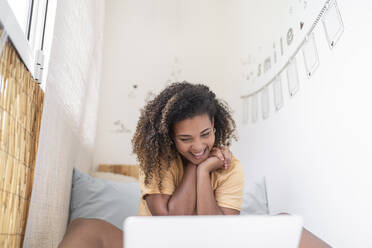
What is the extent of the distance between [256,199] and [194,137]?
677 mm

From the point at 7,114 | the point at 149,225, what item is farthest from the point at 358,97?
the point at 7,114

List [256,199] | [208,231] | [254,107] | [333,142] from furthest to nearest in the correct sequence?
[254,107]
[256,199]
[333,142]
[208,231]

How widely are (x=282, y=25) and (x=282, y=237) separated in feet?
4.12

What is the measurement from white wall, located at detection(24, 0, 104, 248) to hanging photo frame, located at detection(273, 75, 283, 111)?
87 cm

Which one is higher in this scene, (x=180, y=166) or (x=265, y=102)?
(x=265, y=102)

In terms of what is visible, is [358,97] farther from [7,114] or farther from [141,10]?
[141,10]

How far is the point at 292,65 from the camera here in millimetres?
1527

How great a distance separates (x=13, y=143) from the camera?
93 cm

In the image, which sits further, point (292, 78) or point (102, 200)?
point (102, 200)

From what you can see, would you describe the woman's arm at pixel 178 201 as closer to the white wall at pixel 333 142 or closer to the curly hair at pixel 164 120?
the curly hair at pixel 164 120

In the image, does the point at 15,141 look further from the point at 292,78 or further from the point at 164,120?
the point at 292,78

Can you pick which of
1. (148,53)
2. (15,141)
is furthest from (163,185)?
(148,53)

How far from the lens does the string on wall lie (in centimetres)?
119

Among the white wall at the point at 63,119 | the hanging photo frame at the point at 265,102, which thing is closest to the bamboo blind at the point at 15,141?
the white wall at the point at 63,119
